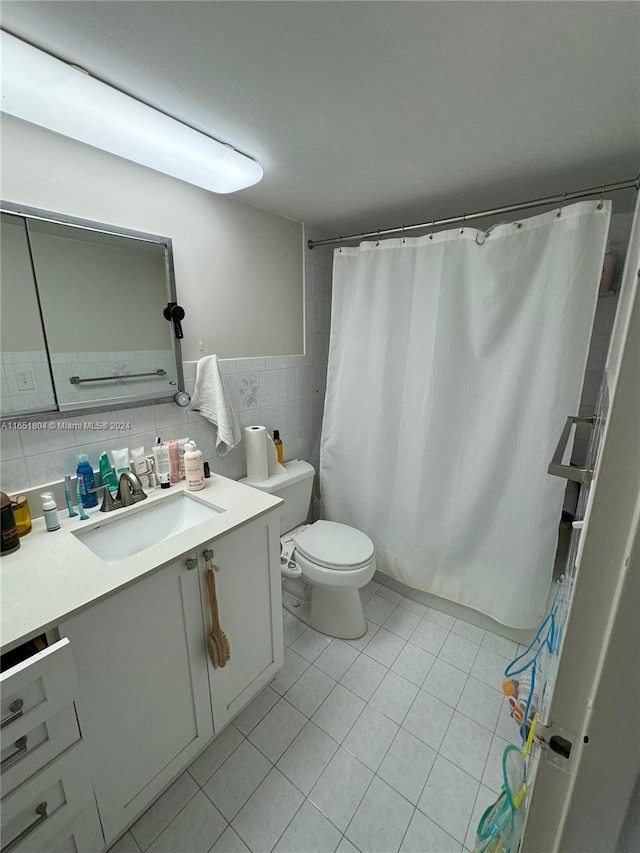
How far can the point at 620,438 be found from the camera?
1.14 ft

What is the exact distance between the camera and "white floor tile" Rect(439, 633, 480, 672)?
161 cm

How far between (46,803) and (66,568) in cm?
49

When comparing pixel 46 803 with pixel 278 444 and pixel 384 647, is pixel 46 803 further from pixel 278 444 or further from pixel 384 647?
pixel 278 444

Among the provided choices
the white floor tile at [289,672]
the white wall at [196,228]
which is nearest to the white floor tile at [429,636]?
the white floor tile at [289,672]

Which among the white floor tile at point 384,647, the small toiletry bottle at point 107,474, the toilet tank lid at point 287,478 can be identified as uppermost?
the small toiletry bottle at point 107,474

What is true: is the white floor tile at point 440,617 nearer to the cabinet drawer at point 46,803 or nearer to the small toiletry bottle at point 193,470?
the small toiletry bottle at point 193,470

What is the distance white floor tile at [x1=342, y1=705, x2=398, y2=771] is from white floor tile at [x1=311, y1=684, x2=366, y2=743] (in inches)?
0.9

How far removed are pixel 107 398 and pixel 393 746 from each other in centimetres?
165

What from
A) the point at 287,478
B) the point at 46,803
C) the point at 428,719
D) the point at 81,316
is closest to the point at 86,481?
the point at 81,316

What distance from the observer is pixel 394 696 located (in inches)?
57.2

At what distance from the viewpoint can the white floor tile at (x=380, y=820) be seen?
103cm

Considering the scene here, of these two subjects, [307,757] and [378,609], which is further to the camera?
[378,609]

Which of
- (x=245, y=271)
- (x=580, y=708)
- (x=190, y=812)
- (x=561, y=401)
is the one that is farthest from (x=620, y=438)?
(x=245, y=271)

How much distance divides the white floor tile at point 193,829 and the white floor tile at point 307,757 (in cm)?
23
